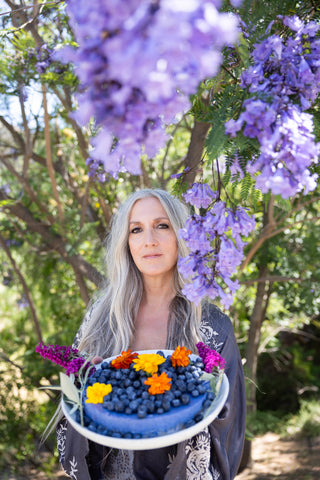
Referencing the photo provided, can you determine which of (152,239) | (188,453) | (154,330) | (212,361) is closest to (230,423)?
(188,453)

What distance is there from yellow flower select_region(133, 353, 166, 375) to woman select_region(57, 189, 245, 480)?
0.37 metres

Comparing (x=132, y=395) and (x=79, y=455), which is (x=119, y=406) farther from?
(x=79, y=455)

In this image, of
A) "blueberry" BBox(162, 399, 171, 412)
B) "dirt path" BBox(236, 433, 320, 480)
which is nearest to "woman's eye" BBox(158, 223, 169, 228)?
"blueberry" BBox(162, 399, 171, 412)

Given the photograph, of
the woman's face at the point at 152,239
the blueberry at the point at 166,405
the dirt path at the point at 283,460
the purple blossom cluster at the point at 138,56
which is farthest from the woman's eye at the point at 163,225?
the dirt path at the point at 283,460

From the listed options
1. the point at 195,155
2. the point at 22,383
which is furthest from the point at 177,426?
the point at 22,383

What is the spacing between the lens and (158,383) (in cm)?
132

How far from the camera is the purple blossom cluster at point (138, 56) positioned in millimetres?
604

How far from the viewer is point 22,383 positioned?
3463mm

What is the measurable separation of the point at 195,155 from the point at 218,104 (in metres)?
1.53

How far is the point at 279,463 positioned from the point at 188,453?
2.53 meters

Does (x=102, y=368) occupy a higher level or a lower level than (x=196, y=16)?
lower

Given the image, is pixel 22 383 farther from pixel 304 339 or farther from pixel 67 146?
pixel 304 339

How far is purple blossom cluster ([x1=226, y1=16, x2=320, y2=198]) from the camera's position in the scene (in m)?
0.87

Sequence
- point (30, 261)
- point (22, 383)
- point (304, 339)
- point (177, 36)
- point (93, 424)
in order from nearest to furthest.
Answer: point (177, 36)
point (93, 424)
point (22, 383)
point (30, 261)
point (304, 339)
